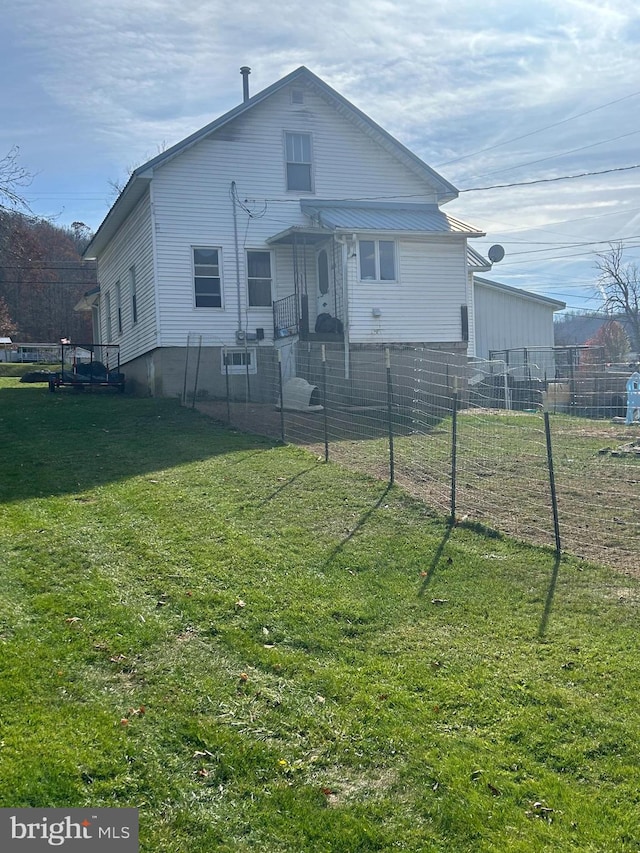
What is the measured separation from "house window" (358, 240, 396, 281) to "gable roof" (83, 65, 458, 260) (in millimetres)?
3156

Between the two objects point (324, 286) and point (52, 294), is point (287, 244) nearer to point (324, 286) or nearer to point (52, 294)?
point (324, 286)

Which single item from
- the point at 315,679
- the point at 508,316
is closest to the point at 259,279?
the point at 508,316

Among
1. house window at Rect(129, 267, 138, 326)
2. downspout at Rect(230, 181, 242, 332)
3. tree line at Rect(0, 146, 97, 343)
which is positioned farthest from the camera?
tree line at Rect(0, 146, 97, 343)

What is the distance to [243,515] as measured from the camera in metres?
7.93

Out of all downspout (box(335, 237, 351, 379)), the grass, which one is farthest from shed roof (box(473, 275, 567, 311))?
the grass

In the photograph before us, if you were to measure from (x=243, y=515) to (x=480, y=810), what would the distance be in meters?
4.77

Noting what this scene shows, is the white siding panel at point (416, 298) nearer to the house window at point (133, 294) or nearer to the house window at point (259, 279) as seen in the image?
the house window at point (259, 279)

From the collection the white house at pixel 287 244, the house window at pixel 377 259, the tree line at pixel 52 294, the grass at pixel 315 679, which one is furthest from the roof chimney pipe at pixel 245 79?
the tree line at pixel 52 294

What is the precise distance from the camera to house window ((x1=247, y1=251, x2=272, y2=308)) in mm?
19094

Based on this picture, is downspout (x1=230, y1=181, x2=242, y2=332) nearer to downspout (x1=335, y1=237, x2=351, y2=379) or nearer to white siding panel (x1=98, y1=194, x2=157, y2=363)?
white siding panel (x1=98, y1=194, x2=157, y2=363)

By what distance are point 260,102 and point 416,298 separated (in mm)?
5980

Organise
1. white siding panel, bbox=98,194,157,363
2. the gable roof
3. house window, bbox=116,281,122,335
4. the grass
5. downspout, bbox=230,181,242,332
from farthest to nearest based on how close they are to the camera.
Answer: house window, bbox=116,281,122,335, downspout, bbox=230,181,242,332, white siding panel, bbox=98,194,157,363, the gable roof, the grass

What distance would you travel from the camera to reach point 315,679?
4.63 meters

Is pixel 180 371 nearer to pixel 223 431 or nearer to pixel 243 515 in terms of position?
pixel 223 431
